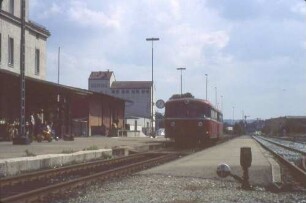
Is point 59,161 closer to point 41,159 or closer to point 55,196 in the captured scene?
point 41,159

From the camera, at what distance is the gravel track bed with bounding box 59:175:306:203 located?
9.32 metres

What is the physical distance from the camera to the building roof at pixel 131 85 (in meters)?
147

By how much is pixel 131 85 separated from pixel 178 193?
13863 cm

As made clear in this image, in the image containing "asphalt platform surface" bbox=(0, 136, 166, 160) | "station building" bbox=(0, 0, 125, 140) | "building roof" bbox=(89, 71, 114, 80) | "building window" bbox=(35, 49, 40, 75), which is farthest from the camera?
"building roof" bbox=(89, 71, 114, 80)

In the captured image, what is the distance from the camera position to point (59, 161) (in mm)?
18062

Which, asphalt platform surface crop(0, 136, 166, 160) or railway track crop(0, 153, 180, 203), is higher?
asphalt platform surface crop(0, 136, 166, 160)

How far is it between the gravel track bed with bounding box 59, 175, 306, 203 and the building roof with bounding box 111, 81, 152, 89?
134 m

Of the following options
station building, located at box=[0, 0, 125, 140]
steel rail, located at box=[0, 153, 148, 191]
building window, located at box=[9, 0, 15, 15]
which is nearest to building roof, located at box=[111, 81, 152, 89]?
station building, located at box=[0, 0, 125, 140]

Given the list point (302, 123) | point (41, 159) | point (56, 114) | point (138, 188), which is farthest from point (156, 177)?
point (302, 123)

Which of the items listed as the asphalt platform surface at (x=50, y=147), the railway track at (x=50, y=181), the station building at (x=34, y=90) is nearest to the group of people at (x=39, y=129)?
the asphalt platform surface at (x=50, y=147)

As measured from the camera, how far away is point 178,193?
32.8 feet

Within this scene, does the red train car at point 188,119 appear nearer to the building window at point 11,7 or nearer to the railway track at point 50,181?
the railway track at point 50,181

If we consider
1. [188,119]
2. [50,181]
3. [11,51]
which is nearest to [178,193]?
[50,181]

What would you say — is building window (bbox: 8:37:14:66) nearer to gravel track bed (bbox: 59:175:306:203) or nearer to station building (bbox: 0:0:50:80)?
station building (bbox: 0:0:50:80)
